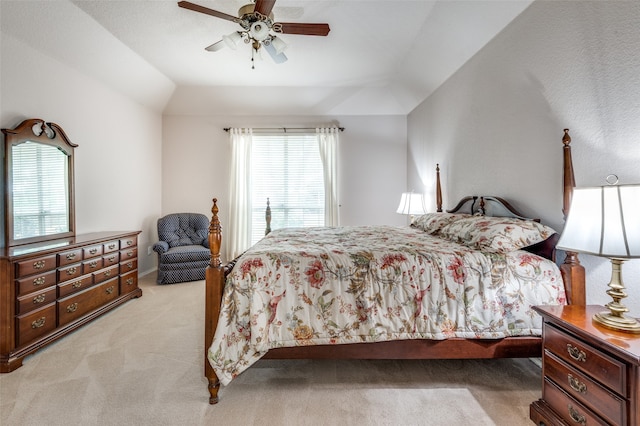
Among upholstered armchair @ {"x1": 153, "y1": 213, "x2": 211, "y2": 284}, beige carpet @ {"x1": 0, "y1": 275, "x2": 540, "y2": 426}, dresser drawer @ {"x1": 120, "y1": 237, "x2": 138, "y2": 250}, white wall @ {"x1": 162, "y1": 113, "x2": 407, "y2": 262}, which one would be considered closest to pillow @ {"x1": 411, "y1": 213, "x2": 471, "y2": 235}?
beige carpet @ {"x1": 0, "y1": 275, "x2": 540, "y2": 426}

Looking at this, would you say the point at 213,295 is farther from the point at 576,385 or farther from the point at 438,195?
the point at 438,195

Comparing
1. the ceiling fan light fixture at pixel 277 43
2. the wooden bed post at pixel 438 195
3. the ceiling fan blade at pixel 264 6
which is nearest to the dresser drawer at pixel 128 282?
the ceiling fan light fixture at pixel 277 43

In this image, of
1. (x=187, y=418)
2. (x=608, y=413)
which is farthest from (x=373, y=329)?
(x=187, y=418)

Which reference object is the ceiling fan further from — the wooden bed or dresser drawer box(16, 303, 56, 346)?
dresser drawer box(16, 303, 56, 346)

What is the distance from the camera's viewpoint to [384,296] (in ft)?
5.75

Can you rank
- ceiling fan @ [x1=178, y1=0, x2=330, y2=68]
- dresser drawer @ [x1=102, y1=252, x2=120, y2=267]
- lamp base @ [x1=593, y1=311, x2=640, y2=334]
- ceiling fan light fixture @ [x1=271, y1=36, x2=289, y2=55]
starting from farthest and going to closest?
dresser drawer @ [x1=102, y1=252, x2=120, y2=267]
ceiling fan light fixture @ [x1=271, y1=36, x2=289, y2=55]
ceiling fan @ [x1=178, y1=0, x2=330, y2=68]
lamp base @ [x1=593, y1=311, x2=640, y2=334]

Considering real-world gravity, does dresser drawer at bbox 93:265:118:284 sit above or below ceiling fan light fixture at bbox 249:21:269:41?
below

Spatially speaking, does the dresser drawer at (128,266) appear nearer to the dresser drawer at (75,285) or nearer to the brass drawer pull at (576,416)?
the dresser drawer at (75,285)

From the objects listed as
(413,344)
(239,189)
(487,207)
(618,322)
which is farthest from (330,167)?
(618,322)

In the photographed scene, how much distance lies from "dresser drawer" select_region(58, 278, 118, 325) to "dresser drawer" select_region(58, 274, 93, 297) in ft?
0.15

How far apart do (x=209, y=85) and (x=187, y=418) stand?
4.46 meters

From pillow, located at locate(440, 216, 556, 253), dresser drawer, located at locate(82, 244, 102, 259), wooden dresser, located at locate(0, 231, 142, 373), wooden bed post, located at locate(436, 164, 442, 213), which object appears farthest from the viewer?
wooden bed post, located at locate(436, 164, 442, 213)

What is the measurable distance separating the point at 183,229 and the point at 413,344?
4.09 meters

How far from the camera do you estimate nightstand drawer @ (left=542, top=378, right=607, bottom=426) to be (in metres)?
1.26
